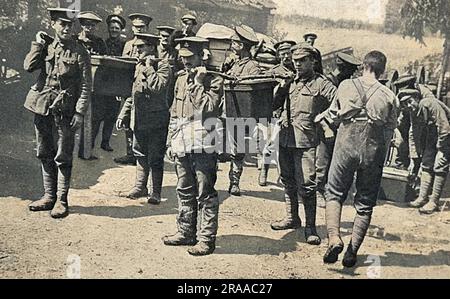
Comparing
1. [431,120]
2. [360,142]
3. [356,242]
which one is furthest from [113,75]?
[431,120]

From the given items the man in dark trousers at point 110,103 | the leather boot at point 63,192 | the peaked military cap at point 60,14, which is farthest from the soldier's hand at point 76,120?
the man in dark trousers at point 110,103

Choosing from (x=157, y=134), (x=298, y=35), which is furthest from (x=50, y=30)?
(x=298, y=35)

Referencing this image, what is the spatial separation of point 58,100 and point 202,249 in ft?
7.29

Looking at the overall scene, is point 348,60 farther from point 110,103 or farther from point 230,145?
point 110,103

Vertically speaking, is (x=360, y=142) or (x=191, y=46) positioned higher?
(x=191, y=46)

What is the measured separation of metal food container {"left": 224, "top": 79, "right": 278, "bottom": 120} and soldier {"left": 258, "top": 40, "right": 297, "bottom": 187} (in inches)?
17.4

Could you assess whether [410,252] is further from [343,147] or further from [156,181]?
[156,181]

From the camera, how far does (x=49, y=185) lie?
5609 mm

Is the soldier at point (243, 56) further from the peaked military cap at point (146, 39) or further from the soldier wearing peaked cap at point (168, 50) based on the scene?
the peaked military cap at point (146, 39)

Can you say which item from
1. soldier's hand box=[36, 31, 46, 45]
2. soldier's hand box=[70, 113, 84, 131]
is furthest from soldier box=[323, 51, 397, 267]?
soldier's hand box=[36, 31, 46, 45]

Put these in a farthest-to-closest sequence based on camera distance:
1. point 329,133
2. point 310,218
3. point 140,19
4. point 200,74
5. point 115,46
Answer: point 115,46 → point 140,19 → point 329,133 → point 310,218 → point 200,74

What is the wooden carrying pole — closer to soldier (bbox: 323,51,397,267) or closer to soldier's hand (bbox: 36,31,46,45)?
soldier (bbox: 323,51,397,267)

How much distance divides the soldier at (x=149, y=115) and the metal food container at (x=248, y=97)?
3.71 feet

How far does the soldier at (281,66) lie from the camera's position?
5777 millimetres
